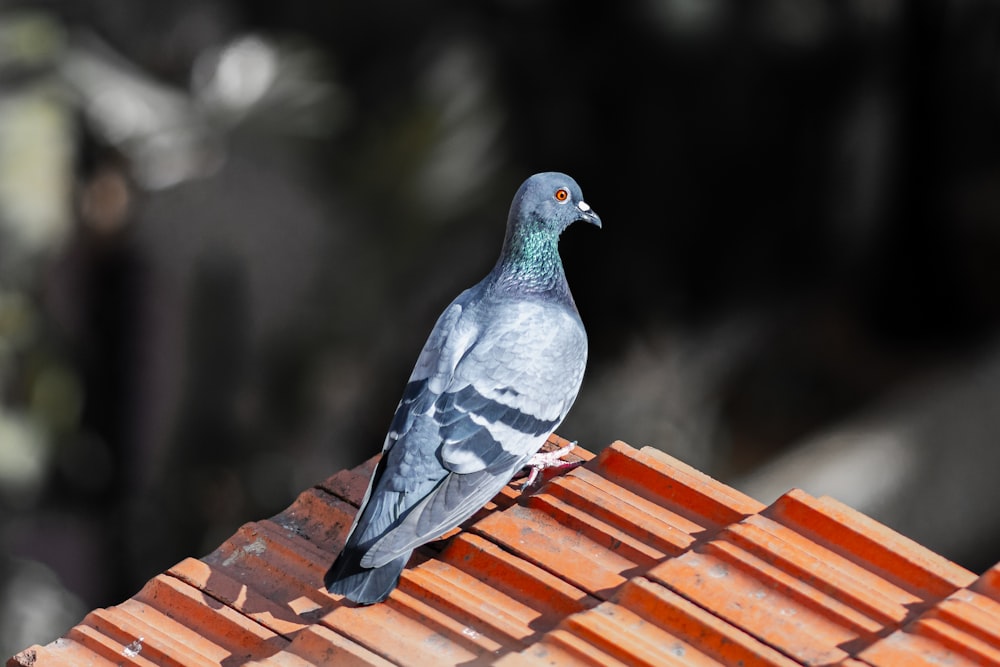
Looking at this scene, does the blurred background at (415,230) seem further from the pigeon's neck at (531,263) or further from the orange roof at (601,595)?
the orange roof at (601,595)

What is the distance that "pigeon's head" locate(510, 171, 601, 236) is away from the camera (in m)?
6.02

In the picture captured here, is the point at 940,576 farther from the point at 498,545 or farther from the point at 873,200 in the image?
the point at 873,200

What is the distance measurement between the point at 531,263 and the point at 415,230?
220 inches

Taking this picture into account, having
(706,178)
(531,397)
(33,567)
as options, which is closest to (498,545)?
(531,397)

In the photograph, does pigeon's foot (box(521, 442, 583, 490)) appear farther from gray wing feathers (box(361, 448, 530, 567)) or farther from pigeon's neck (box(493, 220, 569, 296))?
pigeon's neck (box(493, 220, 569, 296))

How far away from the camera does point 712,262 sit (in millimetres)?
13164

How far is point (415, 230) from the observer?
37.7 feet

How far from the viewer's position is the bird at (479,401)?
470 centimetres

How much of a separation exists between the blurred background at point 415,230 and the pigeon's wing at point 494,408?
5.82 meters

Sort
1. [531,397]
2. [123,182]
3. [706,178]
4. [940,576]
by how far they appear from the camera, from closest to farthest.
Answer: [940,576] < [531,397] < [123,182] < [706,178]

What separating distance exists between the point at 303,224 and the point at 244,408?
1516 millimetres

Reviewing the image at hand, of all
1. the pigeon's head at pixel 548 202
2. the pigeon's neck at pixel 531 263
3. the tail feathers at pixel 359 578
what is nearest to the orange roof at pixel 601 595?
the tail feathers at pixel 359 578

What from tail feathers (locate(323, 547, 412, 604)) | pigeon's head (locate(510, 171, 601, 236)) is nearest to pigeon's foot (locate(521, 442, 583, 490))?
tail feathers (locate(323, 547, 412, 604))

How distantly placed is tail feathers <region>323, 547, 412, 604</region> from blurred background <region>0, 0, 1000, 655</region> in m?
6.91
